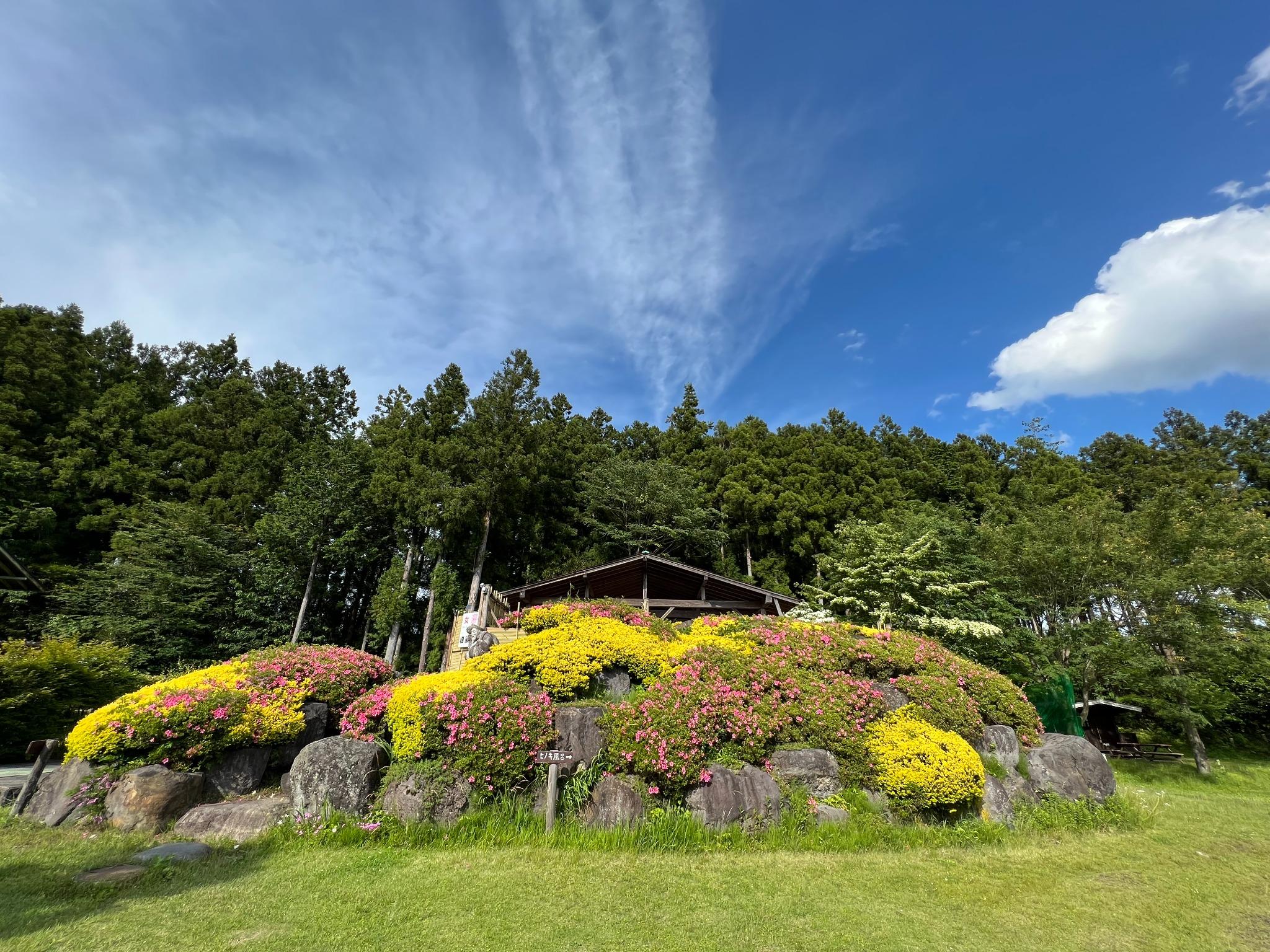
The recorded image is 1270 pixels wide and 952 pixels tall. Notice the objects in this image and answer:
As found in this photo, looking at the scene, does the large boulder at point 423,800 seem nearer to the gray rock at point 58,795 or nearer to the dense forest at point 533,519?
the gray rock at point 58,795

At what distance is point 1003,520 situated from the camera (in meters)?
20.5

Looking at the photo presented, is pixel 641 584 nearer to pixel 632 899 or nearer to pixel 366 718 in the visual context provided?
pixel 366 718

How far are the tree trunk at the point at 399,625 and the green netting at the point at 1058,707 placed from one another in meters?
17.4

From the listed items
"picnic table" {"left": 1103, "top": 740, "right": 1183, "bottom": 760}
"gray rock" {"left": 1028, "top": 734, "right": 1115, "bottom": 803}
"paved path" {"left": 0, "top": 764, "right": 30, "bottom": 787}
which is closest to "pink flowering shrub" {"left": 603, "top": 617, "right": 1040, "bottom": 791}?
"gray rock" {"left": 1028, "top": 734, "right": 1115, "bottom": 803}

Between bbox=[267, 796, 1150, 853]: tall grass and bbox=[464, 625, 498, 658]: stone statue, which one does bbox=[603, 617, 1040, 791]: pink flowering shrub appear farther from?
bbox=[464, 625, 498, 658]: stone statue

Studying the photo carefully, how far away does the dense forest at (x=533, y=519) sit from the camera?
13852 mm

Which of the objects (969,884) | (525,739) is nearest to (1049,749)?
(969,884)

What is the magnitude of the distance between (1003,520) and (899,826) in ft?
61.6

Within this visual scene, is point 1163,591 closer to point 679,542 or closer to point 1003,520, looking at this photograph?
point 1003,520

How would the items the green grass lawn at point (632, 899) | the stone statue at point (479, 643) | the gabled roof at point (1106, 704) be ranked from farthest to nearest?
the gabled roof at point (1106, 704) → the stone statue at point (479, 643) → the green grass lawn at point (632, 899)

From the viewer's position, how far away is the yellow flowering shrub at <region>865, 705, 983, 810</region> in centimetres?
593

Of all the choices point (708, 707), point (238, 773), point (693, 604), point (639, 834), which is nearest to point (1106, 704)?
point (693, 604)

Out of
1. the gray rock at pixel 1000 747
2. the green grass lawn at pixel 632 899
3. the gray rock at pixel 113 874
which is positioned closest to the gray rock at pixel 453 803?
the green grass lawn at pixel 632 899

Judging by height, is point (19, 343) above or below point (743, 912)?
above
